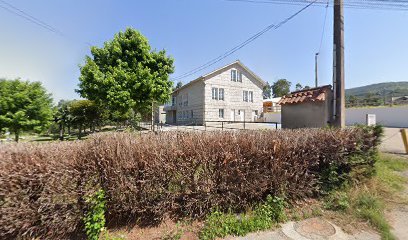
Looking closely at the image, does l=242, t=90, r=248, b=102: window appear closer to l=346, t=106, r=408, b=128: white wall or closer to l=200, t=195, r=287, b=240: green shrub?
l=346, t=106, r=408, b=128: white wall

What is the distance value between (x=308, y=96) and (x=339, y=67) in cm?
110

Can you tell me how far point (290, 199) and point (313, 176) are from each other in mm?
647

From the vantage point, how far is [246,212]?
3.30 meters

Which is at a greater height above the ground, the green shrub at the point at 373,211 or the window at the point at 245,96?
the window at the point at 245,96

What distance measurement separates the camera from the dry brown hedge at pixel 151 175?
2.63 m

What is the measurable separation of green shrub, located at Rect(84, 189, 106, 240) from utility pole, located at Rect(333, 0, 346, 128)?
5.70 metres

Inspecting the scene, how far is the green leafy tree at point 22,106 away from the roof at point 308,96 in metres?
14.0

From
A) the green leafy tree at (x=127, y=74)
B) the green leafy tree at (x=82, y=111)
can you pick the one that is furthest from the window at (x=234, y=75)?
the green leafy tree at (x=82, y=111)

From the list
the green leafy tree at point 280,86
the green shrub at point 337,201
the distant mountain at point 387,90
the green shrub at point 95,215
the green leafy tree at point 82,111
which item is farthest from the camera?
the green leafy tree at point 280,86

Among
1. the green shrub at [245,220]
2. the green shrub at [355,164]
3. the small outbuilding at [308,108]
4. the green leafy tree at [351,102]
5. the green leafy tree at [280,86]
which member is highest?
the green leafy tree at [280,86]

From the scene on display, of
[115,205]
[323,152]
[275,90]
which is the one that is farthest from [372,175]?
[275,90]

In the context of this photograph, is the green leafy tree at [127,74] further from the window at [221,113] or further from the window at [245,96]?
the window at [245,96]

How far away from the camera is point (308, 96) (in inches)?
236

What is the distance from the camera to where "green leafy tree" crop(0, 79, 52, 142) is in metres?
11.2
